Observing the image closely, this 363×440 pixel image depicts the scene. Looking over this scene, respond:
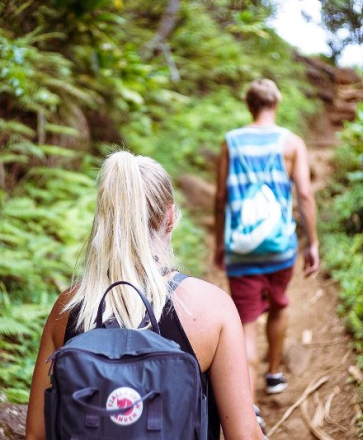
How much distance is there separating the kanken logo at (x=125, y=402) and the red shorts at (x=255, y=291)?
2.37 meters

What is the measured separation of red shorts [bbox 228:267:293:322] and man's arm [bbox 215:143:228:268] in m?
0.42

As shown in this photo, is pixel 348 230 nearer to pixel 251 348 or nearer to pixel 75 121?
pixel 251 348

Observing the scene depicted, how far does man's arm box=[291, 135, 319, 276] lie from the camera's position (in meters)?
3.85

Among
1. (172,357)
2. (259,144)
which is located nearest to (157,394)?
(172,357)

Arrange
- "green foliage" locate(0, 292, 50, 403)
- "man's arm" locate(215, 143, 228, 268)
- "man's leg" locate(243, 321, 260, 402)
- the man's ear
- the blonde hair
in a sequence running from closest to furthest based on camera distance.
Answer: the blonde hair < the man's ear < "green foliage" locate(0, 292, 50, 403) < "man's leg" locate(243, 321, 260, 402) < "man's arm" locate(215, 143, 228, 268)

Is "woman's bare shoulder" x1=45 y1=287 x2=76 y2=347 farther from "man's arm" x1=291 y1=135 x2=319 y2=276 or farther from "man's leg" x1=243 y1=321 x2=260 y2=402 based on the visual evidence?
"man's arm" x1=291 y1=135 x2=319 y2=276

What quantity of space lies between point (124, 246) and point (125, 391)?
51cm

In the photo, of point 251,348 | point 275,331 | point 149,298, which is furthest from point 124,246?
point 275,331

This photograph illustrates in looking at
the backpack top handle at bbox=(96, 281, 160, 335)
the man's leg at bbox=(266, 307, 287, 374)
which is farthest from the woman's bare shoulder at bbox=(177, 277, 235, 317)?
the man's leg at bbox=(266, 307, 287, 374)

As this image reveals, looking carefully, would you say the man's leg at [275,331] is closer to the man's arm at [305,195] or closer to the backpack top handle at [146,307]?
the man's arm at [305,195]

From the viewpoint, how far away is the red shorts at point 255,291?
12.6 ft

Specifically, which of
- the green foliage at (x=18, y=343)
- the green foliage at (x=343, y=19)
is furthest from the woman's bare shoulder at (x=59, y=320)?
the green foliage at (x=343, y=19)

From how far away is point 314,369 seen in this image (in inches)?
174

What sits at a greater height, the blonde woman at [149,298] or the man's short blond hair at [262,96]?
the man's short blond hair at [262,96]
